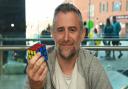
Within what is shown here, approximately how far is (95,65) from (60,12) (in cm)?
25

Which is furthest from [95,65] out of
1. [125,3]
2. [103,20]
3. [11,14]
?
[125,3]

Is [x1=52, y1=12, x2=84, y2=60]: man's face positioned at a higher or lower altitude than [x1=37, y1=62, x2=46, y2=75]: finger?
higher

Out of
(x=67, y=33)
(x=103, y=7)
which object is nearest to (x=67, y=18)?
(x=67, y=33)

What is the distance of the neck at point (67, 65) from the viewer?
160 centimetres

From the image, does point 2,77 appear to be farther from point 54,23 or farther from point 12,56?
point 54,23

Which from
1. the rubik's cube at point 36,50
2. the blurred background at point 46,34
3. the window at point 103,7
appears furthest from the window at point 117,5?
the rubik's cube at point 36,50

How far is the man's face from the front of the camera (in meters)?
1.55

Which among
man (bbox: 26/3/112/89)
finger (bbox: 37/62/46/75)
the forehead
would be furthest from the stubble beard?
finger (bbox: 37/62/46/75)

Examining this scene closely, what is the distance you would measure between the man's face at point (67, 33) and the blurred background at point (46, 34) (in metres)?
0.30

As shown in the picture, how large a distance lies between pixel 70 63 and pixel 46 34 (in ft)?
16.5

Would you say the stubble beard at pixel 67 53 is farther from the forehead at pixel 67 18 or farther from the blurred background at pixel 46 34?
the blurred background at pixel 46 34

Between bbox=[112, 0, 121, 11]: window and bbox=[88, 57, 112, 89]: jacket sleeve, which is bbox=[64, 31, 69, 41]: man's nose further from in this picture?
bbox=[112, 0, 121, 11]: window

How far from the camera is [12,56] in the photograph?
4965 mm

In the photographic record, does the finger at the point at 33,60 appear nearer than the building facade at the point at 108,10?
Yes
